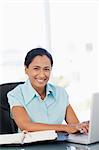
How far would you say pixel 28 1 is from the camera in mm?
3754

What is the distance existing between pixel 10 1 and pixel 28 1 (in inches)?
8.2

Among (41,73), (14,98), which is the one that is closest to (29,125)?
(14,98)

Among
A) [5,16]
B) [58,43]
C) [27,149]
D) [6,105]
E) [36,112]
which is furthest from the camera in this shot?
[58,43]

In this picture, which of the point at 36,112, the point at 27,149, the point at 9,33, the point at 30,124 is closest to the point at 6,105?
the point at 36,112

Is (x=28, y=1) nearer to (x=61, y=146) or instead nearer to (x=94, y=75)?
(x=94, y=75)

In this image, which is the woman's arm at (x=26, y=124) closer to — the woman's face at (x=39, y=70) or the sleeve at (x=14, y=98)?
the sleeve at (x=14, y=98)

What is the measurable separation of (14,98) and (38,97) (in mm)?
176

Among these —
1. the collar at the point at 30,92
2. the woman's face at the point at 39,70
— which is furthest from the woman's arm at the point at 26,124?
the woman's face at the point at 39,70

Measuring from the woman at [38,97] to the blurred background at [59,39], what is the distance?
1.61m

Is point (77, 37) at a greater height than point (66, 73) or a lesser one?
greater

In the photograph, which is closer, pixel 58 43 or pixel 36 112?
pixel 36 112

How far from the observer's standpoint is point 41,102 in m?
2.12

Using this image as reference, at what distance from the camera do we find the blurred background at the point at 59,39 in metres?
3.74

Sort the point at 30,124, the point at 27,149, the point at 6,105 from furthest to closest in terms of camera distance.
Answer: the point at 6,105, the point at 30,124, the point at 27,149
